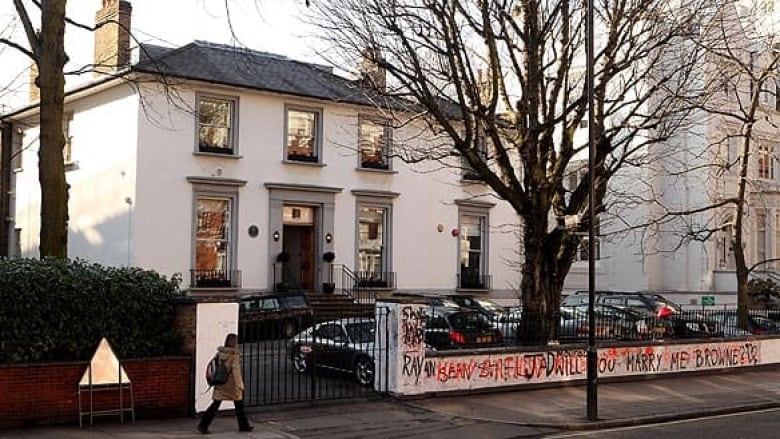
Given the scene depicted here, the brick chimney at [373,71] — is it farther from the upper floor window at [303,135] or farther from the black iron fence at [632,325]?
the upper floor window at [303,135]

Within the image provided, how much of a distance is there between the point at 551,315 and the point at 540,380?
5.58 feet

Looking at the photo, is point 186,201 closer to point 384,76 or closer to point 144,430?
point 384,76

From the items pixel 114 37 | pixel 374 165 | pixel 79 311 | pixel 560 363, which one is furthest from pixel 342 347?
pixel 114 37

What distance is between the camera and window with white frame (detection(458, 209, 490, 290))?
115 feet

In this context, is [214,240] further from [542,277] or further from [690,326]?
[690,326]

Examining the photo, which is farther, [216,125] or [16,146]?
[16,146]

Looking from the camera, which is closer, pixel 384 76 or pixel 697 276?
pixel 384 76

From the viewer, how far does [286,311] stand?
25422 mm

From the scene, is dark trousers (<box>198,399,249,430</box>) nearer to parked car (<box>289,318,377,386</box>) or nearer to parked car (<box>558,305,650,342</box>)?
parked car (<box>289,318,377,386</box>)

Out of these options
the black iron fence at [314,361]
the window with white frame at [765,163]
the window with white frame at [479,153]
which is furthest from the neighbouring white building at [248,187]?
the window with white frame at [765,163]

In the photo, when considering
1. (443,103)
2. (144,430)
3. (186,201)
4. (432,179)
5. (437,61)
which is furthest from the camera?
(432,179)

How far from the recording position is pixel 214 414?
43.7ft

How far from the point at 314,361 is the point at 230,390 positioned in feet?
9.27

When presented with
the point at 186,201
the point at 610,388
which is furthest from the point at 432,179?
the point at 610,388
